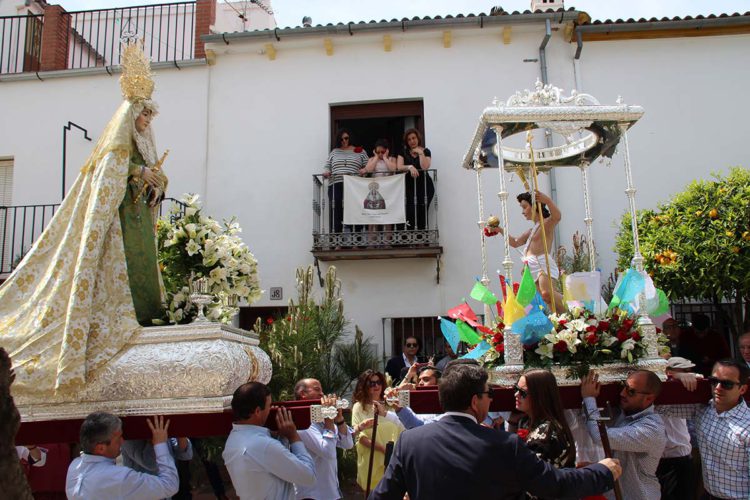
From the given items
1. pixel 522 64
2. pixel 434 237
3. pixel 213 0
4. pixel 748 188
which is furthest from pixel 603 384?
pixel 213 0

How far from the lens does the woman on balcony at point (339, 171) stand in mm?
9484

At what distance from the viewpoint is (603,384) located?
13.0 feet

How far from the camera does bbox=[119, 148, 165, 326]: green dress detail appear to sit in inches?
152

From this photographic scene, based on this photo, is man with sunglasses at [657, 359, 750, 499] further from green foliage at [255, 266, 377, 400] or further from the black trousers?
green foliage at [255, 266, 377, 400]

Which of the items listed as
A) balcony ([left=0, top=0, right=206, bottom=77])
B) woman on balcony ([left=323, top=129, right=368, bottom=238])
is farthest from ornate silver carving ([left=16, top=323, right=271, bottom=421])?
balcony ([left=0, top=0, right=206, bottom=77])

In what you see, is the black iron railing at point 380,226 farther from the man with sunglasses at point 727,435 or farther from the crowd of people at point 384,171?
the man with sunglasses at point 727,435

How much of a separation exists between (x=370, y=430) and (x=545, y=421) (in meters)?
1.71

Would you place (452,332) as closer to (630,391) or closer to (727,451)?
(630,391)

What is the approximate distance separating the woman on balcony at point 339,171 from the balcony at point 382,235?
2.8 inches

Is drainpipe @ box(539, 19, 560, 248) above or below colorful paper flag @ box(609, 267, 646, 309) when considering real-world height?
above

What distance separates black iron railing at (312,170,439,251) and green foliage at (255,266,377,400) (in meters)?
0.85

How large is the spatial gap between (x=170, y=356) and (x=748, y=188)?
651 centimetres

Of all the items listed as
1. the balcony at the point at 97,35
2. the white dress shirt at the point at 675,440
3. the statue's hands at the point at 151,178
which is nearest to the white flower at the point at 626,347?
the white dress shirt at the point at 675,440

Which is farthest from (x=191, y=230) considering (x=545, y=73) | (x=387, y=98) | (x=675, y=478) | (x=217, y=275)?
(x=545, y=73)
